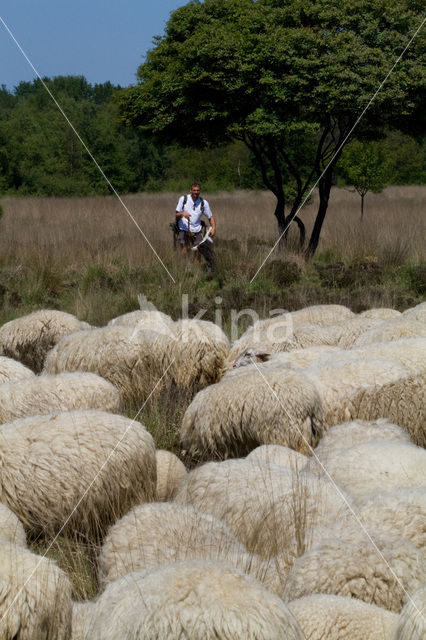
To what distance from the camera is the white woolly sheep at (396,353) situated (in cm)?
607

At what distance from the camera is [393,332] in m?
7.14

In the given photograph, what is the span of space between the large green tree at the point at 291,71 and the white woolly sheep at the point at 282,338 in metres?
6.90

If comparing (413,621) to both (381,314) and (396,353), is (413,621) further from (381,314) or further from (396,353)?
(381,314)

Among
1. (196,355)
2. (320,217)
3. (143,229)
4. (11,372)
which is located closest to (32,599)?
(11,372)

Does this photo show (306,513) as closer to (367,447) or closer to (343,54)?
(367,447)

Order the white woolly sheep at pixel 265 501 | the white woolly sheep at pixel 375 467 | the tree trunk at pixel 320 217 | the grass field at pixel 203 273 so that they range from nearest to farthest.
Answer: the white woolly sheep at pixel 265 501
the white woolly sheep at pixel 375 467
the grass field at pixel 203 273
the tree trunk at pixel 320 217

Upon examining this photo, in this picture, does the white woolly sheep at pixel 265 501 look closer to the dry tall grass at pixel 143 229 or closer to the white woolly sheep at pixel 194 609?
the white woolly sheep at pixel 194 609

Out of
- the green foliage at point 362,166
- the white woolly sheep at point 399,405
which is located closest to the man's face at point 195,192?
the white woolly sheep at point 399,405

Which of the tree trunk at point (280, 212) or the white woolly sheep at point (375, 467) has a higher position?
the tree trunk at point (280, 212)

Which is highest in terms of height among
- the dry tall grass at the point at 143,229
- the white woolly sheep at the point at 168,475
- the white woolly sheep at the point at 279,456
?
the dry tall grass at the point at 143,229

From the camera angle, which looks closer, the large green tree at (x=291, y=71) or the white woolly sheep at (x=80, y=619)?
the white woolly sheep at (x=80, y=619)

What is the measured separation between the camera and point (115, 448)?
182 inches

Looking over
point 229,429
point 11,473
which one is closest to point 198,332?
point 229,429

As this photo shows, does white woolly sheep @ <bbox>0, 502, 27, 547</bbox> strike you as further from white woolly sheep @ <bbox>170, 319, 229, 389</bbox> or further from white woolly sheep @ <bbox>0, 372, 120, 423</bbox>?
white woolly sheep @ <bbox>170, 319, 229, 389</bbox>
